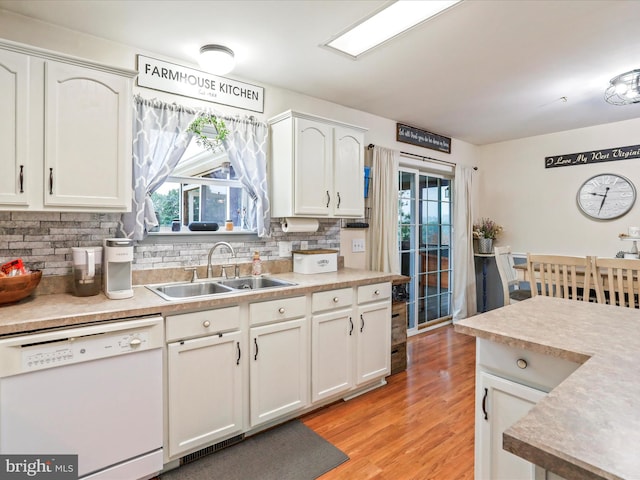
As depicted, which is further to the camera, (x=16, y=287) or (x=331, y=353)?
(x=331, y=353)

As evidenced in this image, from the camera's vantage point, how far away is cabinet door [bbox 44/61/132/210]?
185cm

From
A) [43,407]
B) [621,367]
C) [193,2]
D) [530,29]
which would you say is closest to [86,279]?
[43,407]

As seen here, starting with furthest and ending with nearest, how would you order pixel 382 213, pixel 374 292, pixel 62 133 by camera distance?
pixel 382 213 < pixel 374 292 < pixel 62 133

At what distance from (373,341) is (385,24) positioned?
88.0 inches

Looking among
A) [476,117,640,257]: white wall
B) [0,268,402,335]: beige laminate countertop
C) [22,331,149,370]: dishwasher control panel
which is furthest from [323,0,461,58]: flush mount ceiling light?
[476,117,640,257]: white wall

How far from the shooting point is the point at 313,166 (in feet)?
9.43

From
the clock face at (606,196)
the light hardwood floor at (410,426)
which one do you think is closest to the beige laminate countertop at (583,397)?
the light hardwood floor at (410,426)

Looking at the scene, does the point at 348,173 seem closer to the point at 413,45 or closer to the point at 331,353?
the point at 413,45

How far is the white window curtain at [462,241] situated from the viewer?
187 inches

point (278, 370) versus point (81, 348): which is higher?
point (81, 348)

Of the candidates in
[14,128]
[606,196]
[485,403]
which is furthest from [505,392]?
[606,196]

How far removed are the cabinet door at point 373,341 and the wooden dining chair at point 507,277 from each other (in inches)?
58.3

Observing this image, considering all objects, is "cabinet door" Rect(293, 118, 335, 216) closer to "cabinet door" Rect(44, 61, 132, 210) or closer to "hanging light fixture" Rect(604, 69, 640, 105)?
"cabinet door" Rect(44, 61, 132, 210)

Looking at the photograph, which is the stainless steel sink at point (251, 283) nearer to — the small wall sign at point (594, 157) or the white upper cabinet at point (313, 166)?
the white upper cabinet at point (313, 166)
